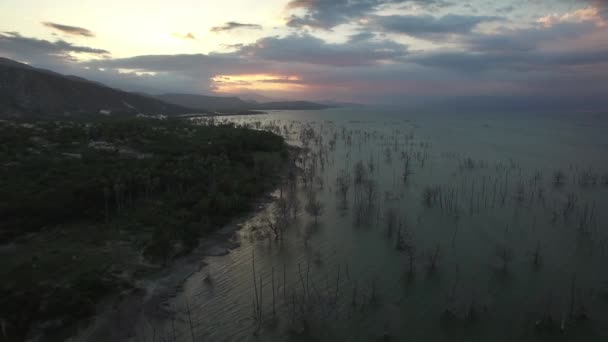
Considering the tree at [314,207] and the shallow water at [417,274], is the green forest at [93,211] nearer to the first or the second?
the shallow water at [417,274]

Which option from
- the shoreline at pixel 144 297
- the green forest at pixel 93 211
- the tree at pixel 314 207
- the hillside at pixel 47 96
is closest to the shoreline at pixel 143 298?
the shoreline at pixel 144 297

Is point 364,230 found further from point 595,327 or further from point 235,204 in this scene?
point 595,327

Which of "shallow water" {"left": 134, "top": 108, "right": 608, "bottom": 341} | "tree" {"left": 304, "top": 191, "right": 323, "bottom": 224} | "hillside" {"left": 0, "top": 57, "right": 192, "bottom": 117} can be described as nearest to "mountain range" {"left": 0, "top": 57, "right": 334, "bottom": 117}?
"hillside" {"left": 0, "top": 57, "right": 192, "bottom": 117}

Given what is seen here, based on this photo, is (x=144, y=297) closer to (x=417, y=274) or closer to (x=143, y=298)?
(x=143, y=298)

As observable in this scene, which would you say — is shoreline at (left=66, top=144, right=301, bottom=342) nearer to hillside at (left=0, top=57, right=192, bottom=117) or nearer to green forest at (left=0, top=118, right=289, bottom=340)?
green forest at (left=0, top=118, right=289, bottom=340)

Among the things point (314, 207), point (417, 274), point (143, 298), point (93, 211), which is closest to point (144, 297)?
point (143, 298)

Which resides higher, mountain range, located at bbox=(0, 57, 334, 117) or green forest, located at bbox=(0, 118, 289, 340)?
mountain range, located at bbox=(0, 57, 334, 117)

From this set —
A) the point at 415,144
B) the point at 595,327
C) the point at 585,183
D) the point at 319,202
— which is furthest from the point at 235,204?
the point at 415,144
